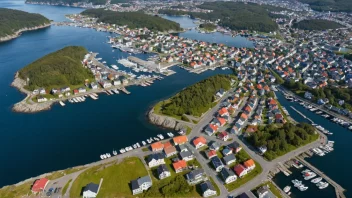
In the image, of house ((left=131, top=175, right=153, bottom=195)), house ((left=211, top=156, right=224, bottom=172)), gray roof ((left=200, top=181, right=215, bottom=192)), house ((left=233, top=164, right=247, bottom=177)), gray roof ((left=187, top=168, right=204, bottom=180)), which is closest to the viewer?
gray roof ((left=200, top=181, right=215, bottom=192))

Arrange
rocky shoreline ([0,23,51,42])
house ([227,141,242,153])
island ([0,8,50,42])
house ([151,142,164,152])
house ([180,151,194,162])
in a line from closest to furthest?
house ([180,151,194,162])
house ([227,141,242,153])
house ([151,142,164,152])
rocky shoreline ([0,23,51,42])
island ([0,8,50,42])

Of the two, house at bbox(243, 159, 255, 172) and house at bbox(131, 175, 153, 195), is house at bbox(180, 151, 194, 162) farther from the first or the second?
house at bbox(243, 159, 255, 172)

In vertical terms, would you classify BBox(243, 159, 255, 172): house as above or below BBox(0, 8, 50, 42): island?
below

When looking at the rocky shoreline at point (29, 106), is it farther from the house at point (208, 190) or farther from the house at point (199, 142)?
the house at point (208, 190)

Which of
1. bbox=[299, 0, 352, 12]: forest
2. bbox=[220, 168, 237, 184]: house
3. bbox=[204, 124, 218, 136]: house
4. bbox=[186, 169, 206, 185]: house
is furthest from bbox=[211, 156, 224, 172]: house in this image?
bbox=[299, 0, 352, 12]: forest

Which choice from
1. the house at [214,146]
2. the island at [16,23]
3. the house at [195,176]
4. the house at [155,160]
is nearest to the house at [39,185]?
the house at [155,160]

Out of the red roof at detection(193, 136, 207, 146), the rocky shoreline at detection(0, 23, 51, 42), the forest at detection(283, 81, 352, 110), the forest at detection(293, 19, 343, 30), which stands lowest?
the red roof at detection(193, 136, 207, 146)

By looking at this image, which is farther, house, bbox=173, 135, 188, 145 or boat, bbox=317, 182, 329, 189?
house, bbox=173, 135, 188, 145
